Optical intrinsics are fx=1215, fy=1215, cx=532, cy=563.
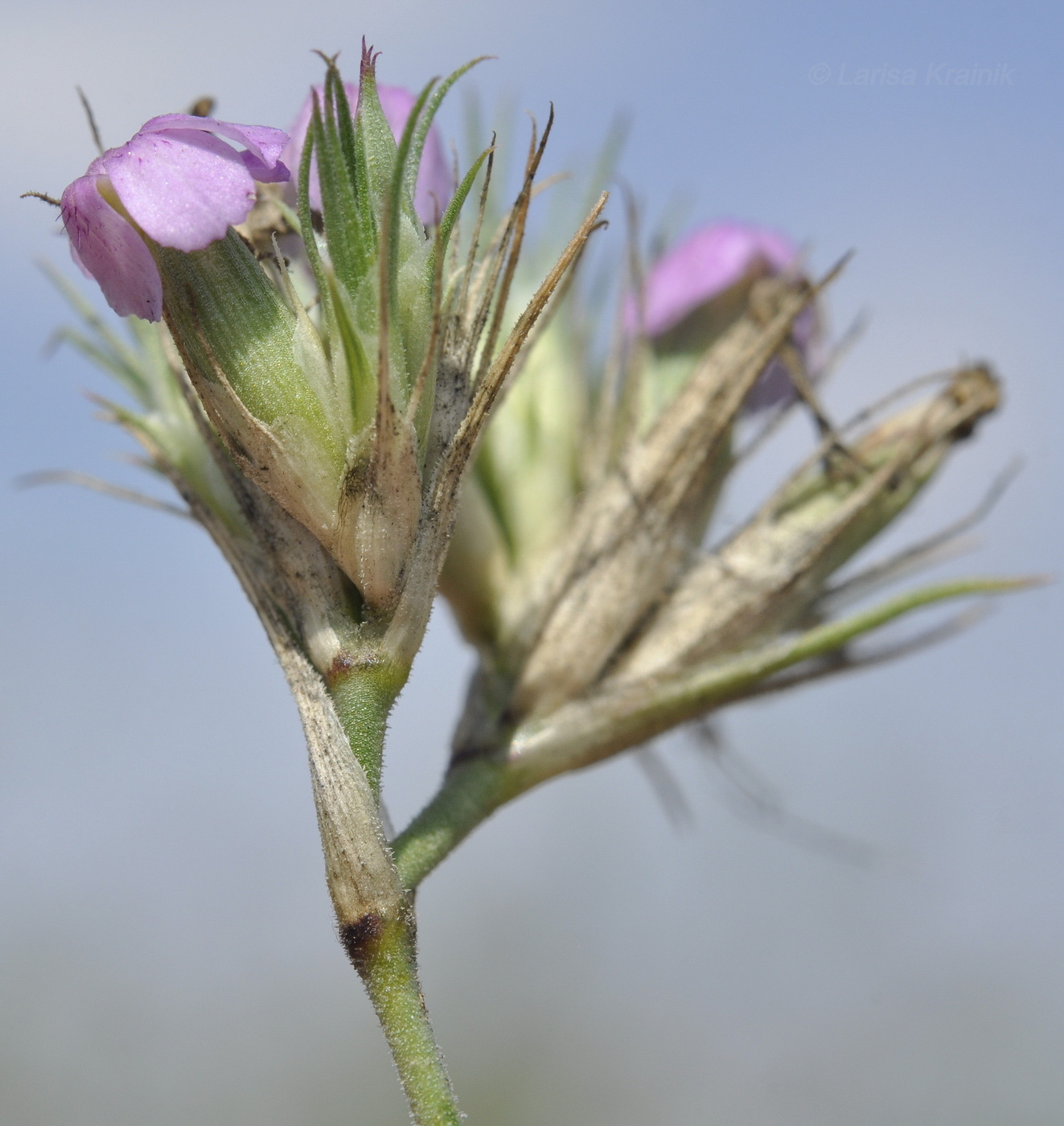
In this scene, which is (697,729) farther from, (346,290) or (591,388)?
(346,290)

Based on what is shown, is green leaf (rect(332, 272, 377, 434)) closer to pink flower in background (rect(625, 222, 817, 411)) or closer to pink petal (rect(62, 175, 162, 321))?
pink petal (rect(62, 175, 162, 321))

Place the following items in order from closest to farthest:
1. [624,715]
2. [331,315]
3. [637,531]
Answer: [331,315]
[624,715]
[637,531]

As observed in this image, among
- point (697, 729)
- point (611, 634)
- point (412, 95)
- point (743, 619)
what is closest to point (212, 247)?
point (412, 95)

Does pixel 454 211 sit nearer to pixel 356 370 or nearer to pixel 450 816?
pixel 356 370

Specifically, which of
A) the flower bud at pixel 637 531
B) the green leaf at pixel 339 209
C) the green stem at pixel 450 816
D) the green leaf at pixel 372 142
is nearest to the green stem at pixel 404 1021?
the green stem at pixel 450 816

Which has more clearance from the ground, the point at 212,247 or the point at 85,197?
the point at 85,197

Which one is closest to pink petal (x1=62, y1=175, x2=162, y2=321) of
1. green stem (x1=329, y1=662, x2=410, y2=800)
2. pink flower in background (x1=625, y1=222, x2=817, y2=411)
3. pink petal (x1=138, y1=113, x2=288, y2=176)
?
pink petal (x1=138, y1=113, x2=288, y2=176)

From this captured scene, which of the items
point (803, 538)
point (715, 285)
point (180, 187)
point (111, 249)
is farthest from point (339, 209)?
point (715, 285)
